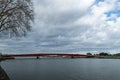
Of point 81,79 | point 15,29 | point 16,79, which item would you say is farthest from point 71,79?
point 15,29

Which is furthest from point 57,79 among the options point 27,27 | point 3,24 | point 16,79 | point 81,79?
point 3,24

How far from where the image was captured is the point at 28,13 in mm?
37969

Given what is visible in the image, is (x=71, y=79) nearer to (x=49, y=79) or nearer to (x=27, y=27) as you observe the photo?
(x=49, y=79)

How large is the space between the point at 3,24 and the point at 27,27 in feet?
12.1

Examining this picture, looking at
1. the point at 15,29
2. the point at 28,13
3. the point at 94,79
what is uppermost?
the point at 28,13

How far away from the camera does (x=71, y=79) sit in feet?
139

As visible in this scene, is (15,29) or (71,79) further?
(71,79)

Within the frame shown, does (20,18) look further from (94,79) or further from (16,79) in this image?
(94,79)

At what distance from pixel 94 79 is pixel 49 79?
7.77m

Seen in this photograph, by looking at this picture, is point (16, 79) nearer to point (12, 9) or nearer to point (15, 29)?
point (15, 29)

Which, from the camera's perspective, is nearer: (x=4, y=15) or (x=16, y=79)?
(x=4, y=15)

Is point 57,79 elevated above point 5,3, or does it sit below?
below

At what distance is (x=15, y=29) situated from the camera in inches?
1495

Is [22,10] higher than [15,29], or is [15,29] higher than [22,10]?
[22,10]
